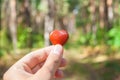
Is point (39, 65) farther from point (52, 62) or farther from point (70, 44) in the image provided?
point (70, 44)

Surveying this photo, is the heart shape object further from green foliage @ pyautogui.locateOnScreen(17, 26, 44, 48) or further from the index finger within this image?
green foliage @ pyautogui.locateOnScreen(17, 26, 44, 48)

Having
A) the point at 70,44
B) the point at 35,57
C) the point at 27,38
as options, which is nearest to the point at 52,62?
the point at 35,57

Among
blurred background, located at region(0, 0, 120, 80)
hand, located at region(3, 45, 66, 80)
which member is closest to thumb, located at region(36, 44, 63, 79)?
hand, located at region(3, 45, 66, 80)

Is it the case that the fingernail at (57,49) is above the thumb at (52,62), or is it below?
above

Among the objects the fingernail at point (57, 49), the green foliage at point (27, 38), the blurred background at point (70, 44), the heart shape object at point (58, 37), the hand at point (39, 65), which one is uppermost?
Result: the heart shape object at point (58, 37)

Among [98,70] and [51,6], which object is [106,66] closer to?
[98,70]

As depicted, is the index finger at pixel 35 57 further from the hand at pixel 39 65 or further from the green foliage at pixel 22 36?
the green foliage at pixel 22 36

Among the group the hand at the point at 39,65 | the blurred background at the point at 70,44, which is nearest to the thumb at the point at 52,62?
the hand at the point at 39,65
